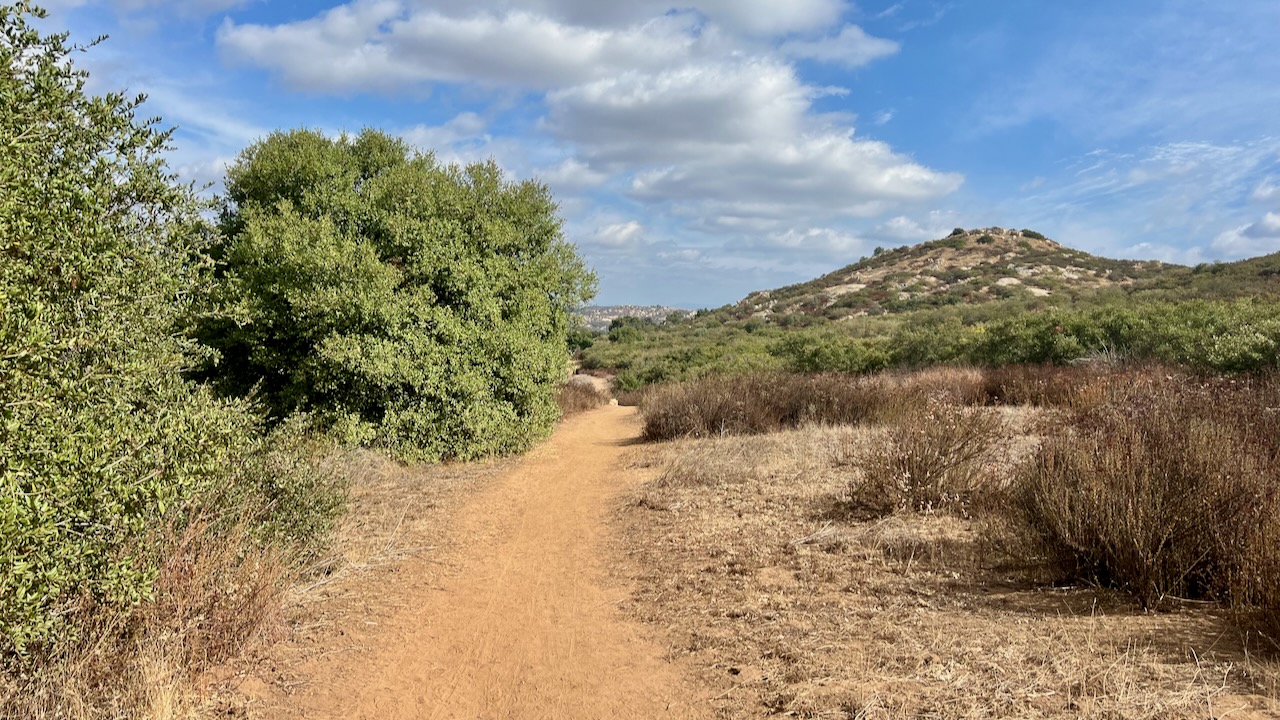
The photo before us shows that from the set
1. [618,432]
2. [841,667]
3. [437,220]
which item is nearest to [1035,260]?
[618,432]

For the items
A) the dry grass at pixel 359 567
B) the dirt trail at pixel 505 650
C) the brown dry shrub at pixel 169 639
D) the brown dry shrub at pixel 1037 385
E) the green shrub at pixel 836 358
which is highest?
the green shrub at pixel 836 358

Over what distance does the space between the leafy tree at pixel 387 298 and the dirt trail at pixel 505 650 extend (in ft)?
13.4

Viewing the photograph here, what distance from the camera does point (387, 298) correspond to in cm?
1073

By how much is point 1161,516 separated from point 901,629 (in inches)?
75.2

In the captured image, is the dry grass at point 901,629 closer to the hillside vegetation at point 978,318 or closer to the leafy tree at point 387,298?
the leafy tree at point 387,298

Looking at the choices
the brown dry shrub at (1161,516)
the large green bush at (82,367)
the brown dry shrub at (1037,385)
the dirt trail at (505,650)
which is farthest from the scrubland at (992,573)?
the brown dry shrub at (1037,385)

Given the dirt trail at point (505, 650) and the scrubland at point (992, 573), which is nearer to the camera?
the scrubland at point (992, 573)

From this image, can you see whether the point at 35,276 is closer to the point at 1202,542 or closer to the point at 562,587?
the point at 562,587

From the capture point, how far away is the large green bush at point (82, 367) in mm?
2779

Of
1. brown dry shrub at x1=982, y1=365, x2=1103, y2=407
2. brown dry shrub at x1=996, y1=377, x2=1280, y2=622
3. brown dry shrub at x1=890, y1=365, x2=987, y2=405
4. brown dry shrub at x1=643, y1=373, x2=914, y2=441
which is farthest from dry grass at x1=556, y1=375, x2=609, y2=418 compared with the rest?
brown dry shrub at x1=996, y1=377, x2=1280, y2=622

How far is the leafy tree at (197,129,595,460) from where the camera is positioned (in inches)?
417

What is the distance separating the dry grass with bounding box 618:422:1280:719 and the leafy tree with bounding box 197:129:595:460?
16.6 feet

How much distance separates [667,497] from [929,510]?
10.5ft

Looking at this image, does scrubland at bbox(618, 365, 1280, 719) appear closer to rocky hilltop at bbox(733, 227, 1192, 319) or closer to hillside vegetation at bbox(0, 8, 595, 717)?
hillside vegetation at bbox(0, 8, 595, 717)
